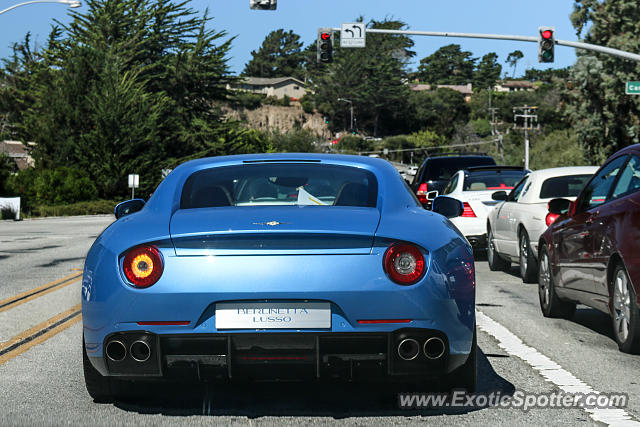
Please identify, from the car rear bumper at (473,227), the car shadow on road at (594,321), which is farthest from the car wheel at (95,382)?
the car rear bumper at (473,227)

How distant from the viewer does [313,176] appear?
5.77 metres

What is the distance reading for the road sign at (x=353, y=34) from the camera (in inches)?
1110

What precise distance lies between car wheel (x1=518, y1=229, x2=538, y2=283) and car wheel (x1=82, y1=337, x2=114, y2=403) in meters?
7.82

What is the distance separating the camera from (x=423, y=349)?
178 inches

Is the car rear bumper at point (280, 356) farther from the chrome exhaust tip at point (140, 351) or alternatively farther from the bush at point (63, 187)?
the bush at point (63, 187)

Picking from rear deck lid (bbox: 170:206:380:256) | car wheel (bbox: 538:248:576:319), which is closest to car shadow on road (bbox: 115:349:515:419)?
rear deck lid (bbox: 170:206:380:256)

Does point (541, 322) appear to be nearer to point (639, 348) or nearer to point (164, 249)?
point (639, 348)

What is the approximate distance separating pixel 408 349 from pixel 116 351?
4.83 feet

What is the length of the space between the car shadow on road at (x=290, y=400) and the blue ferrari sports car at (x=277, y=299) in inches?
15.5

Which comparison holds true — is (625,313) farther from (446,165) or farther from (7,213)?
(7,213)

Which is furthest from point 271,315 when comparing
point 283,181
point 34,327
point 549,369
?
point 34,327

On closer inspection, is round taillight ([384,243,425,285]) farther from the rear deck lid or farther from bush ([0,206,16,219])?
bush ([0,206,16,219])

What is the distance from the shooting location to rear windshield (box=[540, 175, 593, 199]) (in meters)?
12.0

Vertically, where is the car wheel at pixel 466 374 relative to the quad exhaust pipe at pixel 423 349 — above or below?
below
